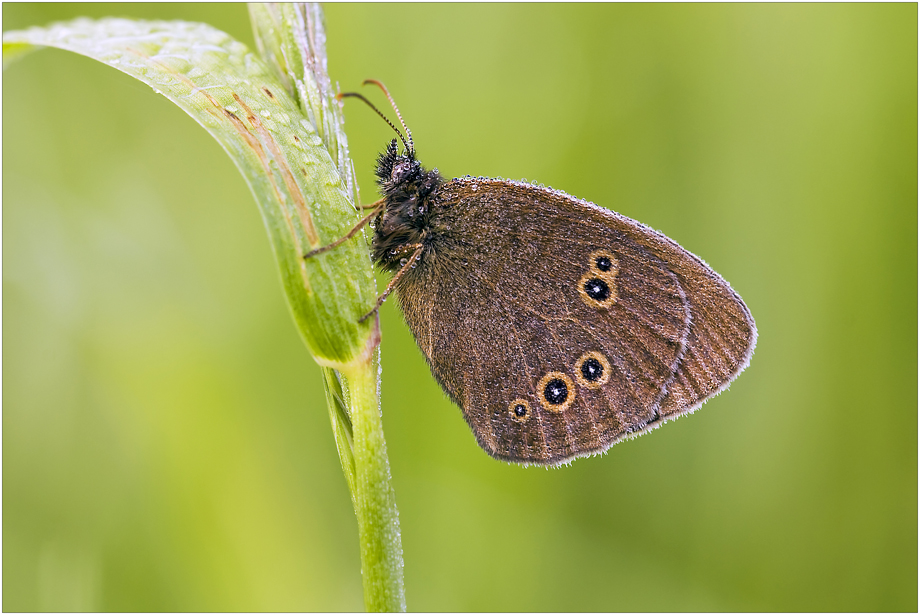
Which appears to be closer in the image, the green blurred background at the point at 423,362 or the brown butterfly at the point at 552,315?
the brown butterfly at the point at 552,315

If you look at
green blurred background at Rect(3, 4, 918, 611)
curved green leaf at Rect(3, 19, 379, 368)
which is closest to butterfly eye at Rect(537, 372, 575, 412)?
green blurred background at Rect(3, 4, 918, 611)

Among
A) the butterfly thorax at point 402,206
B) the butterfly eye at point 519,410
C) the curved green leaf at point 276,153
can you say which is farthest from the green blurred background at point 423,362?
the curved green leaf at point 276,153

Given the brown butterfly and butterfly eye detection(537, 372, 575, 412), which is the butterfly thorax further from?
butterfly eye detection(537, 372, 575, 412)

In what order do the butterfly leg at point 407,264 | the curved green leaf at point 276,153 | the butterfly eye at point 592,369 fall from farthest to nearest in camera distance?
the butterfly eye at point 592,369 → the butterfly leg at point 407,264 → the curved green leaf at point 276,153

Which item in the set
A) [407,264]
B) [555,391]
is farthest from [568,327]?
[407,264]

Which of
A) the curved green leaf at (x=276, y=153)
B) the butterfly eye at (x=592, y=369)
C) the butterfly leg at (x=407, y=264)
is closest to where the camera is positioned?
the curved green leaf at (x=276, y=153)

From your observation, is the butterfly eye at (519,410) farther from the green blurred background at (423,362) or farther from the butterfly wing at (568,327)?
the green blurred background at (423,362)

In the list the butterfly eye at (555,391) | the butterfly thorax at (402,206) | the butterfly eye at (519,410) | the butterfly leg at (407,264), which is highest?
the butterfly thorax at (402,206)
